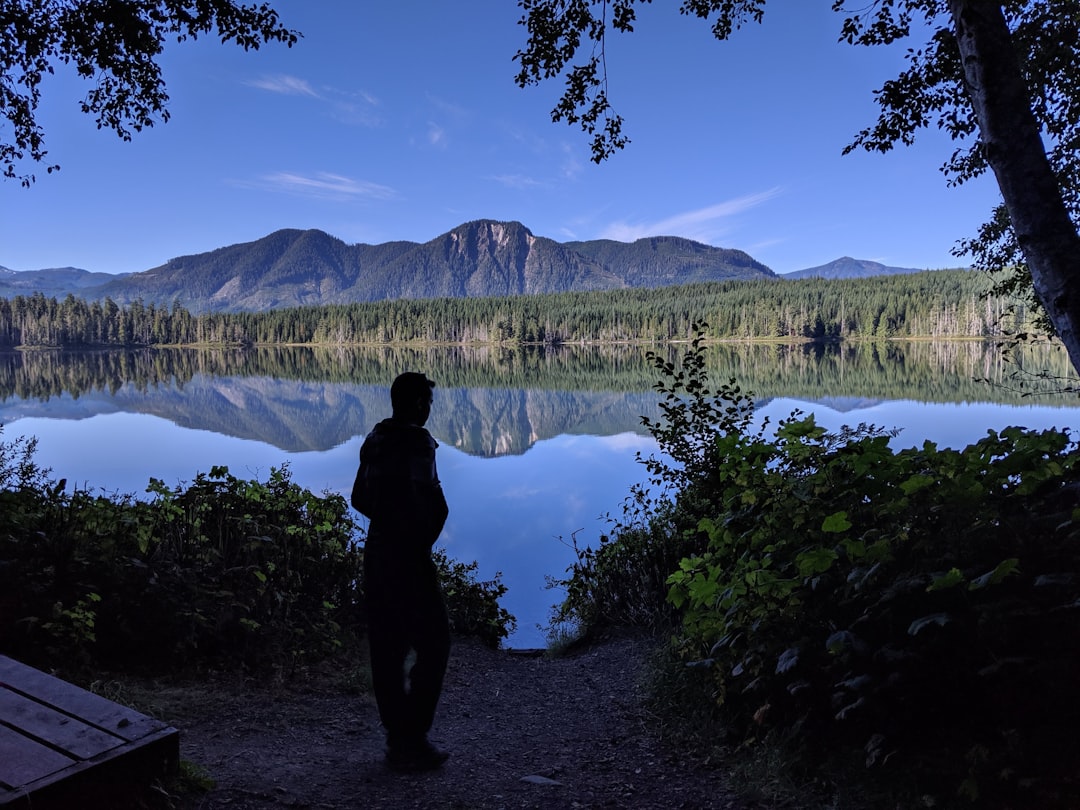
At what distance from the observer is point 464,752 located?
428 centimetres

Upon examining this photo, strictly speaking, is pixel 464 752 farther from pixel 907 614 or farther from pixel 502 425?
pixel 502 425

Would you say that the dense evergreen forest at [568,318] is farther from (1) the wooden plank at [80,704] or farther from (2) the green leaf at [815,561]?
(1) the wooden plank at [80,704]

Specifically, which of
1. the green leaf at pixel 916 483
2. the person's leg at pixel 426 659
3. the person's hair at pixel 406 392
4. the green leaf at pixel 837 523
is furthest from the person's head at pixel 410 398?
the green leaf at pixel 916 483

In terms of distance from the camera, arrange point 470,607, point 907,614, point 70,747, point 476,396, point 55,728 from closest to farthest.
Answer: point 70,747, point 55,728, point 907,614, point 470,607, point 476,396

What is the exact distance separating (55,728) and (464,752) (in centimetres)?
235

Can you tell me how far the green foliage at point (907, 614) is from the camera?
2648 mm

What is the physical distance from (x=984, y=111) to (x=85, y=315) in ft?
532

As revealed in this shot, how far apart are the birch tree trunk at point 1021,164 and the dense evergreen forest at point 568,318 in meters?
109

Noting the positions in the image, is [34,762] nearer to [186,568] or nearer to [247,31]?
[186,568]

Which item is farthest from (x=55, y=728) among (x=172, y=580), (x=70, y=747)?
(x=172, y=580)

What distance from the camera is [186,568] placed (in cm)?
552

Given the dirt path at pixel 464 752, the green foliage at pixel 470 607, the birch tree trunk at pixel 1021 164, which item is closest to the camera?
the dirt path at pixel 464 752

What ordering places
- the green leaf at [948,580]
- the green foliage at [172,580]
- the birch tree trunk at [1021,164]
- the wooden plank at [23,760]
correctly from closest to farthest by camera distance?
the wooden plank at [23,760], the green leaf at [948,580], the birch tree trunk at [1021,164], the green foliage at [172,580]

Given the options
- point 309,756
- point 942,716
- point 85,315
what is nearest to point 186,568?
point 309,756
